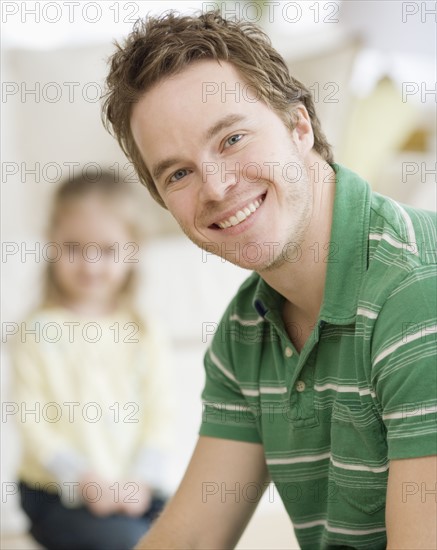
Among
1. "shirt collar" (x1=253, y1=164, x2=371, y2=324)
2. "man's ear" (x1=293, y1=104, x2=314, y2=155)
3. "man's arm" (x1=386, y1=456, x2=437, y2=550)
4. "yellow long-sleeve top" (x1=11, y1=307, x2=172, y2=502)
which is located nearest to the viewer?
"man's arm" (x1=386, y1=456, x2=437, y2=550)

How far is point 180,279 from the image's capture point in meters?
2.60

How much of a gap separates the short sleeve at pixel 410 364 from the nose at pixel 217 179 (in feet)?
0.84

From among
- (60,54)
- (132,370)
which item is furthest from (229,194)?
(60,54)

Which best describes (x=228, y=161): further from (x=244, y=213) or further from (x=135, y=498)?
(x=135, y=498)

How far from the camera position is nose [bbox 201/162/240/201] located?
109cm

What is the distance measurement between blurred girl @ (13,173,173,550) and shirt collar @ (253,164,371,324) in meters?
0.92

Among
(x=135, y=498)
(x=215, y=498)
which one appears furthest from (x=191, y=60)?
(x=135, y=498)

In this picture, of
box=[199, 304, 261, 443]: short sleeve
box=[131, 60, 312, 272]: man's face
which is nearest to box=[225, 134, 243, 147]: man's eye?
box=[131, 60, 312, 272]: man's face

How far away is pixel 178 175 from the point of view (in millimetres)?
1131

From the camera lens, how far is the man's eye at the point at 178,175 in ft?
3.68

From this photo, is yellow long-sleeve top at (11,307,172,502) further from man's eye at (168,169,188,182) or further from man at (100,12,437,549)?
man's eye at (168,169,188,182)

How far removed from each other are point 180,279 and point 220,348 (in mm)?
1359

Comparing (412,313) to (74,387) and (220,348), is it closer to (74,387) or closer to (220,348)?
(220,348)

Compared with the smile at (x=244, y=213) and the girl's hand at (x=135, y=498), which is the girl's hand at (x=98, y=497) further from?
the smile at (x=244, y=213)
